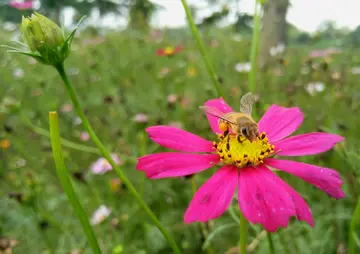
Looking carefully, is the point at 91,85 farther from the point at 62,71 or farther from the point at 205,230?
the point at 62,71

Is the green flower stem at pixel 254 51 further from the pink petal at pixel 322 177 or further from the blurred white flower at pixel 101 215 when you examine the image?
the blurred white flower at pixel 101 215

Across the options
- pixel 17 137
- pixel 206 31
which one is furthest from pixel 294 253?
pixel 206 31

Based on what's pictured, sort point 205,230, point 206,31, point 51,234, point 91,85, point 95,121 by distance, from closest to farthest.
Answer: point 205,230, point 51,234, point 95,121, point 91,85, point 206,31

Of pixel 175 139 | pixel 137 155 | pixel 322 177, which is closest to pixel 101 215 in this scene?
pixel 137 155

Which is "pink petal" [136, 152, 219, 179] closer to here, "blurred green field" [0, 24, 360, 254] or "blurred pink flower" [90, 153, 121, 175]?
"blurred green field" [0, 24, 360, 254]

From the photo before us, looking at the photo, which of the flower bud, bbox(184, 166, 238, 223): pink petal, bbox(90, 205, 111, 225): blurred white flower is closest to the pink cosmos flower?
bbox(184, 166, 238, 223): pink petal

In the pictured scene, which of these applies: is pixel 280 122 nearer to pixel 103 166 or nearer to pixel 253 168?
pixel 253 168

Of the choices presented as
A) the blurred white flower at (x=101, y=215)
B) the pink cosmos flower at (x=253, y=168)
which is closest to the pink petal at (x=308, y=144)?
the pink cosmos flower at (x=253, y=168)
